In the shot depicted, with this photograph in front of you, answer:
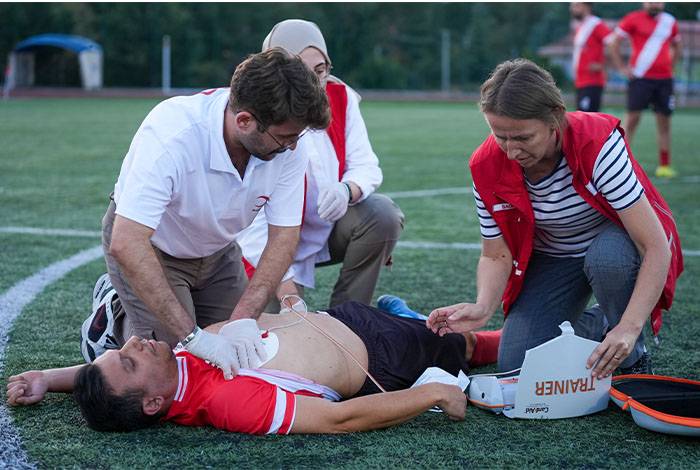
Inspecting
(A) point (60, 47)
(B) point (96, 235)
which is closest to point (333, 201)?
(B) point (96, 235)

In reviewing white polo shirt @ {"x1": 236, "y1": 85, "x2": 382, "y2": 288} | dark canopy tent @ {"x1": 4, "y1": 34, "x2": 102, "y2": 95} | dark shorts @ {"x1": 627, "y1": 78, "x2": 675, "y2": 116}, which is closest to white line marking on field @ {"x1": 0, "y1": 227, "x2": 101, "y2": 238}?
white polo shirt @ {"x1": 236, "y1": 85, "x2": 382, "y2": 288}

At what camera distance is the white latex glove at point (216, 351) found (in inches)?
116

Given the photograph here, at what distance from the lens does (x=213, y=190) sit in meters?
3.28

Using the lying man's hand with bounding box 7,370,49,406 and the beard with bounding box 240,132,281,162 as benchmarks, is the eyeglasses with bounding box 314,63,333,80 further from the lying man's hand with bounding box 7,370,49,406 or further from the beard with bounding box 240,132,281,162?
the lying man's hand with bounding box 7,370,49,406

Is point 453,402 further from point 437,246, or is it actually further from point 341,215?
point 437,246

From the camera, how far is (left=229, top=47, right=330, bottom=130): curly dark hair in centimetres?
301

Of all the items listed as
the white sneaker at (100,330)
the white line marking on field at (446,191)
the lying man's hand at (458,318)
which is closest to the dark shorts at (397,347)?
the lying man's hand at (458,318)

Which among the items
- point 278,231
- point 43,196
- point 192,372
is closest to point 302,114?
point 278,231

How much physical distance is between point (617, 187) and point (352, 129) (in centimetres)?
165

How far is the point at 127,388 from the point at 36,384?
0.48 meters

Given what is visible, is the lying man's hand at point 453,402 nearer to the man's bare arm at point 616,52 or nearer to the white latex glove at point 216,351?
the white latex glove at point 216,351

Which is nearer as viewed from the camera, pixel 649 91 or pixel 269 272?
pixel 269 272

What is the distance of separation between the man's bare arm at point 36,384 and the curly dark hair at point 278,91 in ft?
3.62

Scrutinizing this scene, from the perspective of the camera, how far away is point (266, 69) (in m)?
3.04
